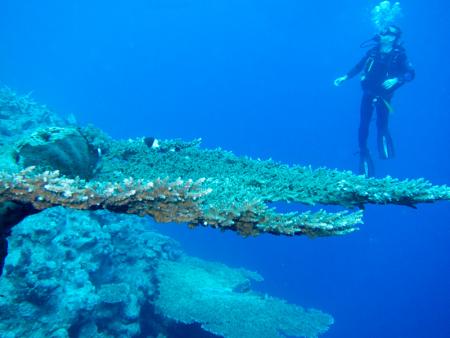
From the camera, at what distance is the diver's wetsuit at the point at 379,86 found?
12536mm

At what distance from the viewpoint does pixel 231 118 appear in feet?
333

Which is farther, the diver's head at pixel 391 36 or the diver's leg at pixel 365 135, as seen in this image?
the diver's leg at pixel 365 135

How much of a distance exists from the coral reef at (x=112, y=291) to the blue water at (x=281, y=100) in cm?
1639

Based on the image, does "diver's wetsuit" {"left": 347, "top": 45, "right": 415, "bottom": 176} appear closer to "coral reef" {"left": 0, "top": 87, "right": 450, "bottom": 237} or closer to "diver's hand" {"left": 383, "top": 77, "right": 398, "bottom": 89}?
"diver's hand" {"left": 383, "top": 77, "right": 398, "bottom": 89}

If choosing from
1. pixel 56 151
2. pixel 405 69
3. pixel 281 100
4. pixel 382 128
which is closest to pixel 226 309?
pixel 56 151

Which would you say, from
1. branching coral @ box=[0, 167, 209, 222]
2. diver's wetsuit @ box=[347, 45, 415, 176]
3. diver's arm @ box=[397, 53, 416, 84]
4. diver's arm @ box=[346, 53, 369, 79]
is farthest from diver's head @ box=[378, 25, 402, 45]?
branching coral @ box=[0, 167, 209, 222]

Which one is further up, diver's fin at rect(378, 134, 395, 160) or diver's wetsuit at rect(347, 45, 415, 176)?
diver's wetsuit at rect(347, 45, 415, 176)

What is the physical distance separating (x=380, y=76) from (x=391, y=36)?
4.58 feet

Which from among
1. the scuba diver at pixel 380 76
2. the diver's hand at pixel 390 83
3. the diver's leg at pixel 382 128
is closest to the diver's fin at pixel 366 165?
the scuba diver at pixel 380 76

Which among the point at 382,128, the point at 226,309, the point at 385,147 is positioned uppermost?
the point at 382,128

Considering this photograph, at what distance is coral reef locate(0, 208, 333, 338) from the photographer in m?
6.22

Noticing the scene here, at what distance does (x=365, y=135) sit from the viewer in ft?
43.7

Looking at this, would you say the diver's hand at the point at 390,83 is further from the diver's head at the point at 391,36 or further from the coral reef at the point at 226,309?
the coral reef at the point at 226,309

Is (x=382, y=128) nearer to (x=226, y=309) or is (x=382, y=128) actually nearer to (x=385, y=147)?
(x=385, y=147)
